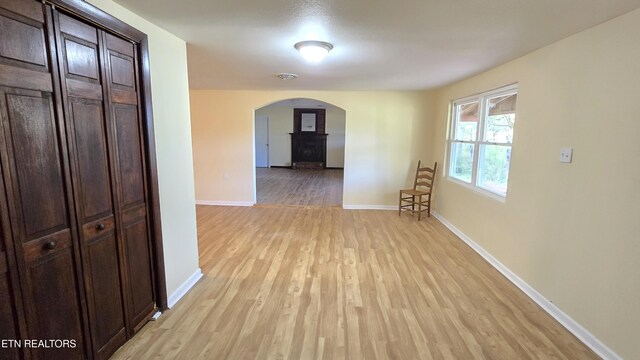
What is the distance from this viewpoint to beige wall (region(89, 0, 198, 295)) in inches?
83.1

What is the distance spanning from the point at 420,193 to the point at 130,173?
408 cm

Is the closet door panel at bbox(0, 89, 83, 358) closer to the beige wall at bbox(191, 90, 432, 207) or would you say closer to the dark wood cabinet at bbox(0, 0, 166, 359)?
the dark wood cabinet at bbox(0, 0, 166, 359)

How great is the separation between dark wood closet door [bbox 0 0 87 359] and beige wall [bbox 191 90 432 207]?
13.5ft

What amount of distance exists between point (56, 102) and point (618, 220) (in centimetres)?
316

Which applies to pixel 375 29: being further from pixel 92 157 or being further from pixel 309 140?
pixel 309 140

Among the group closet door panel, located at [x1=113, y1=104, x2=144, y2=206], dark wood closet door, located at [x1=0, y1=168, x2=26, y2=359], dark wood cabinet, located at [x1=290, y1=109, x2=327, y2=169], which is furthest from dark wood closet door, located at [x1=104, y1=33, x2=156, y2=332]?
dark wood cabinet, located at [x1=290, y1=109, x2=327, y2=169]

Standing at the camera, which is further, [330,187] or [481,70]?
[330,187]

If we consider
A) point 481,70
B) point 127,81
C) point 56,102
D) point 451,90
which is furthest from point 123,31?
point 451,90

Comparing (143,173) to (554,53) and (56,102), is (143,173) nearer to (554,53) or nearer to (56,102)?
(56,102)

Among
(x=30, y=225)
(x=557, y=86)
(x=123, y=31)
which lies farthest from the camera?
(x=557, y=86)

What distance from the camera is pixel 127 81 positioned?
1.84 m

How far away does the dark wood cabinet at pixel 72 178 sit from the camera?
4.00 ft

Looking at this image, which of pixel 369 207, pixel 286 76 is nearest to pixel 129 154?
pixel 286 76

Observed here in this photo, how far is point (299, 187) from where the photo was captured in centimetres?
756
